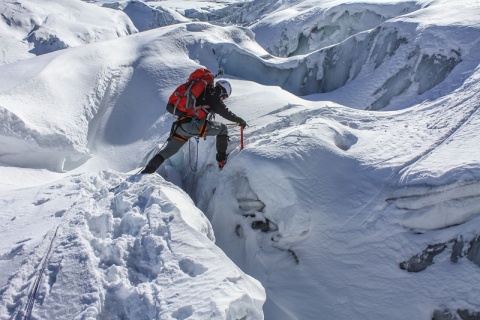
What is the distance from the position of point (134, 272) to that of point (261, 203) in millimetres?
1717

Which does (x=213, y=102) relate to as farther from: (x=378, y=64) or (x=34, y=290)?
(x=378, y=64)

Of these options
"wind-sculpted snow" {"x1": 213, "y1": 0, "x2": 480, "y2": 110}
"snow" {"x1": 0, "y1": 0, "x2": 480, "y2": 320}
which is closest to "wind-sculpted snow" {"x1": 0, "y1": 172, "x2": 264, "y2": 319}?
"snow" {"x1": 0, "y1": 0, "x2": 480, "y2": 320}

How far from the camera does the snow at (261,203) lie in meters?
2.91

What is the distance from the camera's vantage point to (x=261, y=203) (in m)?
4.29

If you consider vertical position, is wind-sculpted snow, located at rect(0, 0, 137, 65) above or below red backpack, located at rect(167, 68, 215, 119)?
below

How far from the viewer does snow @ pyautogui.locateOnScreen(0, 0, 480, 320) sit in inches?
A: 114

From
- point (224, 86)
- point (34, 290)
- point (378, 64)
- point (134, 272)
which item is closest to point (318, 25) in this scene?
point (378, 64)

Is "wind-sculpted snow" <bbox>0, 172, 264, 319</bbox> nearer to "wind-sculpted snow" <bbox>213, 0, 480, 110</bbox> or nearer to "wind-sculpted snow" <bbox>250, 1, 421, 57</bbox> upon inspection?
"wind-sculpted snow" <bbox>213, 0, 480, 110</bbox>

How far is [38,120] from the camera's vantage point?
23.2ft

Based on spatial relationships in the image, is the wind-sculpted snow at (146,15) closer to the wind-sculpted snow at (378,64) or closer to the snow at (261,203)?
the wind-sculpted snow at (378,64)

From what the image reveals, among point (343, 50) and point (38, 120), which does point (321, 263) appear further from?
point (343, 50)

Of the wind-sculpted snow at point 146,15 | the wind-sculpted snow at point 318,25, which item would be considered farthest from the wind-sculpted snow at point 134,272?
the wind-sculpted snow at point 146,15

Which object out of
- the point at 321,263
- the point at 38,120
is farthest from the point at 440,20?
the point at 38,120

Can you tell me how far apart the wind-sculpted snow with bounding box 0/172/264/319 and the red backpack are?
4.55 feet
